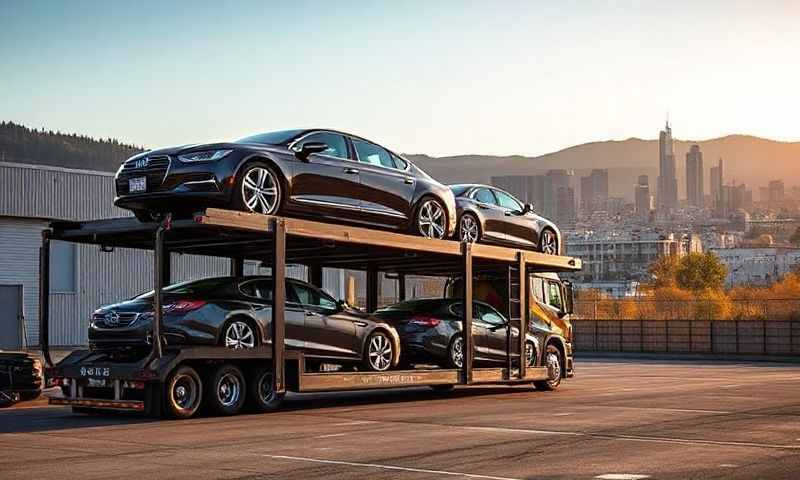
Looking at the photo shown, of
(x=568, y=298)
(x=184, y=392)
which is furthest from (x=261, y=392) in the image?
(x=568, y=298)

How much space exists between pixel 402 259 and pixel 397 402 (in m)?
2.42

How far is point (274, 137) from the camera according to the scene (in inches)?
670

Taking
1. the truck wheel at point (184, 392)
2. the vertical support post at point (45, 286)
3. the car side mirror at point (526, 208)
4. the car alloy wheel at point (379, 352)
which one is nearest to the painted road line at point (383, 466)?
the truck wheel at point (184, 392)

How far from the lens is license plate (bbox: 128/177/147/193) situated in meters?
16.1

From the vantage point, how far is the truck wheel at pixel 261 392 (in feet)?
56.1

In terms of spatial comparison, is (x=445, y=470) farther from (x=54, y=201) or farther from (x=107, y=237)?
(x=54, y=201)

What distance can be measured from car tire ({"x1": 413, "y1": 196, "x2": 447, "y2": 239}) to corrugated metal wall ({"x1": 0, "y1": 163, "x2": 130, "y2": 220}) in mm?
22325

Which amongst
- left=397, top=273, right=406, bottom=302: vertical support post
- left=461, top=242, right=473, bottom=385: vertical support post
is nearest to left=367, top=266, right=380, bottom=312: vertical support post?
left=397, top=273, right=406, bottom=302: vertical support post

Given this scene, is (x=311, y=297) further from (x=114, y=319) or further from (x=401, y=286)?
(x=401, y=286)

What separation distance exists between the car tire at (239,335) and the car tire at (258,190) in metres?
1.59

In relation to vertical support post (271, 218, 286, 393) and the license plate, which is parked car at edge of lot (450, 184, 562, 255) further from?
the license plate

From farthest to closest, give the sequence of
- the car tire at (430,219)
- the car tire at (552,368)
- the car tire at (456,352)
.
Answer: the car tire at (552,368), the car tire at (456,352), the car tire at (430,219)

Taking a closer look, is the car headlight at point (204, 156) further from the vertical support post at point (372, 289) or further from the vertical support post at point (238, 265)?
the vertical support post at point (372, 289)

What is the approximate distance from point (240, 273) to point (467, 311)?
3.79 m
